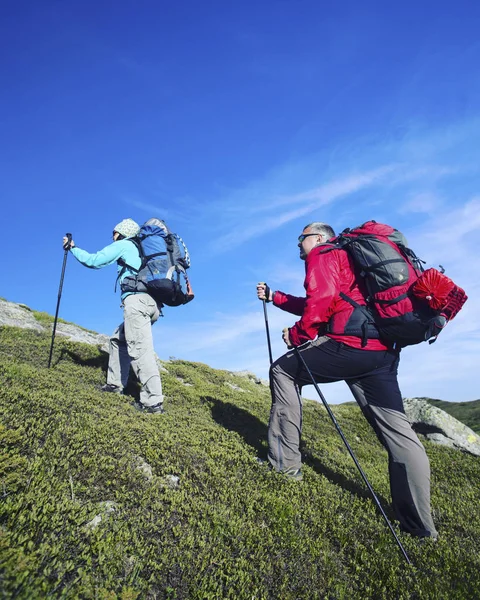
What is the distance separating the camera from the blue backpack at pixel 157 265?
9.41 metres

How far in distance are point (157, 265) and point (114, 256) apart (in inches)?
42.6

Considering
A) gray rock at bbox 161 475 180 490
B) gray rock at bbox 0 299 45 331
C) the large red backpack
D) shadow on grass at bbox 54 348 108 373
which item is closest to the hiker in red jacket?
the large red backpack

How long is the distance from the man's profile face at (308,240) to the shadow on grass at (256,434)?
4.25 m

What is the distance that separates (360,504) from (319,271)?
4004 millimetres

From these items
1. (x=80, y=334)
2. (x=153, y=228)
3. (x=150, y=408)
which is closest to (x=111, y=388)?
(x=150, y=408)

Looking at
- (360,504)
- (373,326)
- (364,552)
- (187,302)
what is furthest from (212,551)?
(187,302)

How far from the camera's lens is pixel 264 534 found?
4742 mm

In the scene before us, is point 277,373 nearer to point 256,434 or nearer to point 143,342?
point 256,434

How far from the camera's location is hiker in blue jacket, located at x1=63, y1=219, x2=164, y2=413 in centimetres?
902

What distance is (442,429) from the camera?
15211mm

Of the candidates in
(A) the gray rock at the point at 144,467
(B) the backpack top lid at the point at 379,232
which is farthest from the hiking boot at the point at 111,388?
(B) the backpack top lid at the point at 379,232

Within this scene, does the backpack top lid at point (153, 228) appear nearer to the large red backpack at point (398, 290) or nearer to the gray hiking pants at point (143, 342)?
the gray hiking pants at point (143, 342)

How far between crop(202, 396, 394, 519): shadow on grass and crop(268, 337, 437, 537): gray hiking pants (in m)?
0.84

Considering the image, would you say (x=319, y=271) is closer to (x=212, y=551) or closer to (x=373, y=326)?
(x=373, y=326)
